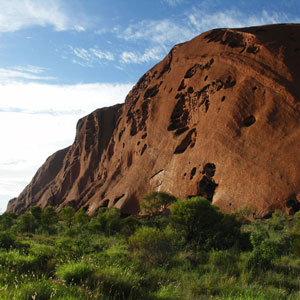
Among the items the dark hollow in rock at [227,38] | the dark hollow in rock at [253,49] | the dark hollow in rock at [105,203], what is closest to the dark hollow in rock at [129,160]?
the dark hollow in rock at [105,203]

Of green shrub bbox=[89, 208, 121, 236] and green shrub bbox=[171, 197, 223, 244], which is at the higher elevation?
green shrub bbox=[171, 197, 223, 244]

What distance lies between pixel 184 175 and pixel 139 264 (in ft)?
66.9

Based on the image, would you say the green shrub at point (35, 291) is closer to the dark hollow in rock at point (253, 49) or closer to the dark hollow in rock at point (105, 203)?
the dark hollow in rock at point (253, 49)

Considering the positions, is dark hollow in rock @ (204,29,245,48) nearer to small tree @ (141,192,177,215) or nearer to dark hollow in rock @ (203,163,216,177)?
dark hollow in rock @ (203,163,216,177)

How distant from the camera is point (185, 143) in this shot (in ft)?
100

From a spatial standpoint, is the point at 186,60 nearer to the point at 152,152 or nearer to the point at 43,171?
the point at 152,152

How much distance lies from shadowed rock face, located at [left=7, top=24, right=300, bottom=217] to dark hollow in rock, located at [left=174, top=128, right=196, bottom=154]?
11 cm

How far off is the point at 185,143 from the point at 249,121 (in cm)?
754

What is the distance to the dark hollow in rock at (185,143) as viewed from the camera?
30391 millimetres

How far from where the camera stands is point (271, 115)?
23.5 meters

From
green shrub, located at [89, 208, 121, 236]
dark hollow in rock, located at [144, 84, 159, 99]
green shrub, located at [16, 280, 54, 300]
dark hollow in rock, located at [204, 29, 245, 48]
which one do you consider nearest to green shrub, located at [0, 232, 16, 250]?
green shrub, located at [16, 280, 54, 300]

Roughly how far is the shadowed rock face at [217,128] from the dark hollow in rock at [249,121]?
3.3 inches

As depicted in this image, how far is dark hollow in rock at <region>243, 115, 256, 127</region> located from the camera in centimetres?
2492

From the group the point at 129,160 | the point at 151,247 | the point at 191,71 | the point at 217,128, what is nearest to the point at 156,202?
the point at 217,128
